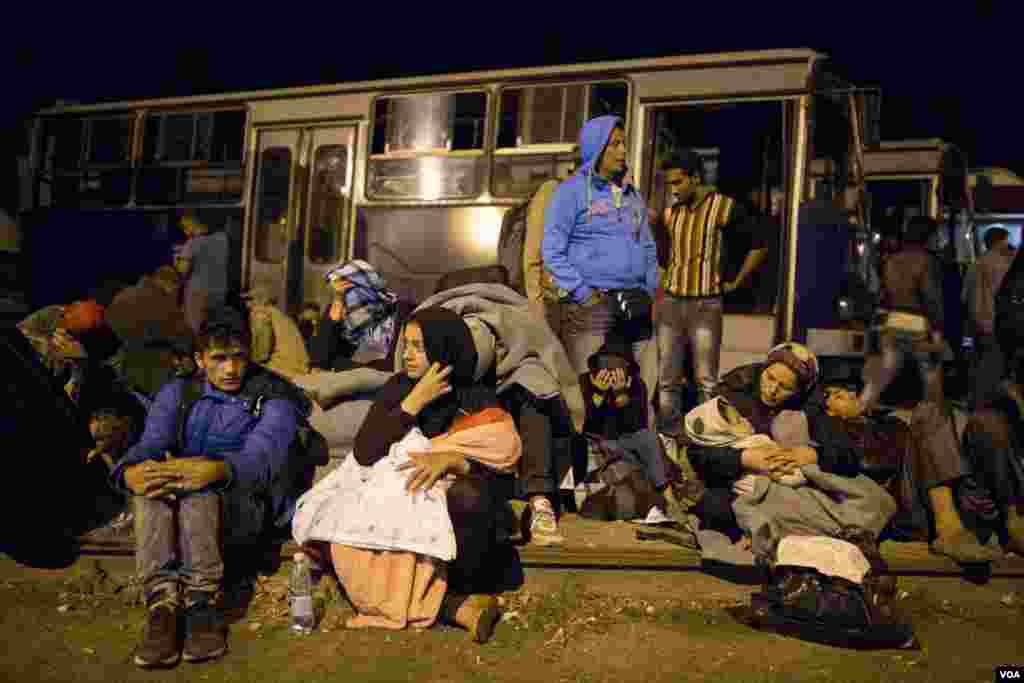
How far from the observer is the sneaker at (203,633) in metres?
3.43

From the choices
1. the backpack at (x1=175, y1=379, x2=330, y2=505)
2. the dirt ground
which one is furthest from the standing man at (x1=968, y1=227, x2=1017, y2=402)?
the backpack at (x1=175, y1=379, x2=330, y2=505)

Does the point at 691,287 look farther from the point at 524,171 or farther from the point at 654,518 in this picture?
the point at 524,171

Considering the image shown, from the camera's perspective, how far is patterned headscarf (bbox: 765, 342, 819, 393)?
416 centimetres

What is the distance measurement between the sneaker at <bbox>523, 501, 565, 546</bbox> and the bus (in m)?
3.14

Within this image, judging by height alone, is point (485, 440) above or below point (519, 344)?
below

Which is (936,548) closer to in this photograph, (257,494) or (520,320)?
(520,320)

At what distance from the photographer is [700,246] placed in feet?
19.4

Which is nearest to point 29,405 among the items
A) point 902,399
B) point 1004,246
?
point 902,399

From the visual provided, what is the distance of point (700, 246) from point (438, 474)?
2.97m

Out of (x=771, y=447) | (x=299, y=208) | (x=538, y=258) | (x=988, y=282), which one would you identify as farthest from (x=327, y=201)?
(x=988, y=282)

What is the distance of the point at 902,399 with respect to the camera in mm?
8695

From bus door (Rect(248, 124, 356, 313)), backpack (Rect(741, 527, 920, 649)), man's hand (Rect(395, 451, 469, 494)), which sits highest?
bus door (Rect(248, 124, 356, 313))

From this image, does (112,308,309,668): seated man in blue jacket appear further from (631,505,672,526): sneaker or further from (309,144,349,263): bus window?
(309,144,349,263): bus window

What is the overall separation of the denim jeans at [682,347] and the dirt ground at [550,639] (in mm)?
1753
